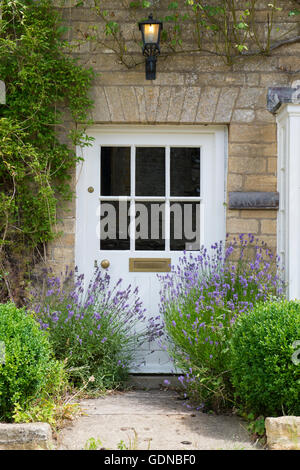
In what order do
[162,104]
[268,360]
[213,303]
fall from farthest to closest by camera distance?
[162,104], [213,303], [268,360]

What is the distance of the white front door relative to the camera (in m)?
5.60

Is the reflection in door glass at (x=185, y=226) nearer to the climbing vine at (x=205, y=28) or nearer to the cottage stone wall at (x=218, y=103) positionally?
the cottage stone wall at (x=218, y=103)

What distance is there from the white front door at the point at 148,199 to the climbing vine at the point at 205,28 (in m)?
0.76

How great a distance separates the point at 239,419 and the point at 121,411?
0.88 m

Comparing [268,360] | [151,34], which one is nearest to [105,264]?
[151,34]

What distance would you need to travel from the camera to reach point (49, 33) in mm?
5461

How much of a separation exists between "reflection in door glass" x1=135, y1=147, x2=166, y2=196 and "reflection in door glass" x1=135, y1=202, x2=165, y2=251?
0.43 feet

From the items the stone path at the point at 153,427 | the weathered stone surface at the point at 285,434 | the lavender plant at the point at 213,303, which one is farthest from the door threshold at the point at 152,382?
the weathered stone surface at the point at 285,434

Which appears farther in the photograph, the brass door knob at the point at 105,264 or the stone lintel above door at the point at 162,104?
the brass door knob at the point at 105,264

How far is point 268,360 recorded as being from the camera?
3553mm

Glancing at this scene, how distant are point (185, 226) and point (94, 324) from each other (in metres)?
1.43

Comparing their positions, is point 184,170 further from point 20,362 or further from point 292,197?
point 20,362

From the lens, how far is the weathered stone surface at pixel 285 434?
→ 3395 millimetres

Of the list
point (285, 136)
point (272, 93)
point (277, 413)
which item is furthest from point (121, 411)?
point (272, 93)
